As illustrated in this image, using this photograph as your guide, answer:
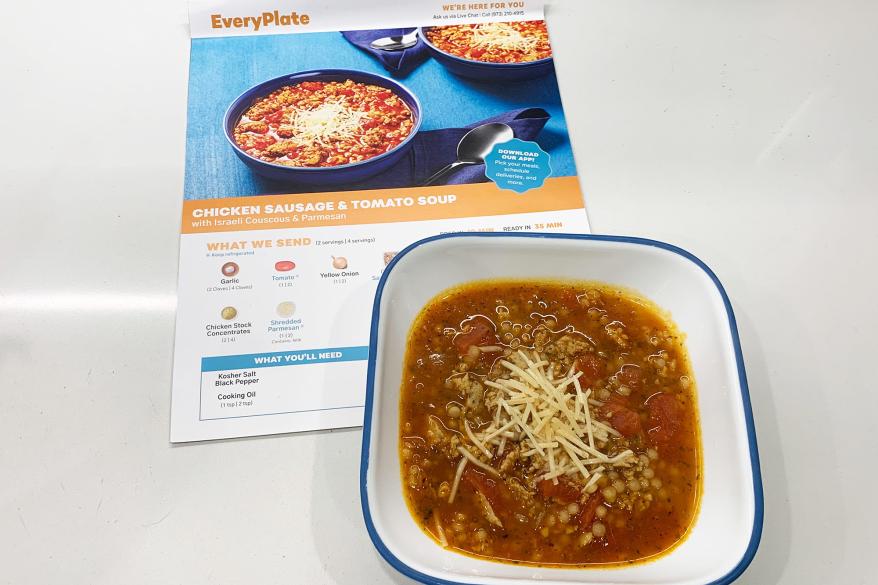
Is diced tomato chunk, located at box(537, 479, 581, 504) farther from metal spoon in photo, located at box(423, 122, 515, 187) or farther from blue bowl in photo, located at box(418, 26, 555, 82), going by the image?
blue bowl in photo, located at box(418, 26, 555, 82)

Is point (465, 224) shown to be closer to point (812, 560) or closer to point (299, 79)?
point (299, 79)

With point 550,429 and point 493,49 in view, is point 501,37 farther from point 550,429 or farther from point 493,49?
point 550,429

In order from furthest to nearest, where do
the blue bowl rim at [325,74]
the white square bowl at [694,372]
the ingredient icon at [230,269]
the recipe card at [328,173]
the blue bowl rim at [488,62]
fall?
the blue bowl rim at [488,62], the blue bowl rim at [325,74], the ingredient icon at [230,269], the recipe card at [328,173], the white square bowl at [694,372]

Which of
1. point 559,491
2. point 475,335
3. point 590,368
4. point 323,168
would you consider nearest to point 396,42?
point 323,168

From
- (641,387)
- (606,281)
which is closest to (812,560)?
(641,387)

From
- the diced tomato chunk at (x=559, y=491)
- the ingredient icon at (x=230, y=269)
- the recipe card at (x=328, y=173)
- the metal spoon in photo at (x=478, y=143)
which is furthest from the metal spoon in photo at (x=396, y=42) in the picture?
the diced tomato chunk at (x=559, y=491)

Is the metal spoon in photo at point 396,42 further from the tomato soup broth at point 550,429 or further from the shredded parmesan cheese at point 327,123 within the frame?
the tomato soup broth at point 550,429
